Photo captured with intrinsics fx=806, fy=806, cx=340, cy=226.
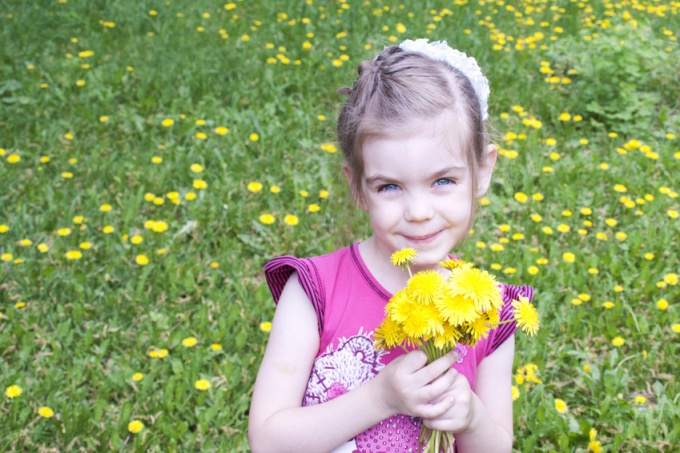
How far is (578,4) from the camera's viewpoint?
5621 millimetres

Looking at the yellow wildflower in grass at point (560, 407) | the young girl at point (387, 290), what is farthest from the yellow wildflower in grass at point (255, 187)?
the young girl at point (387, 290)

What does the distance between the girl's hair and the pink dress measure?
0.59 ft

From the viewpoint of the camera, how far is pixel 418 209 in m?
1.36

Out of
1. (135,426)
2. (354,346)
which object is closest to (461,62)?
(354,346)

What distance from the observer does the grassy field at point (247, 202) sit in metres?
2.50

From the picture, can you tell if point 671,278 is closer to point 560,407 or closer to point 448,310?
point 560,407

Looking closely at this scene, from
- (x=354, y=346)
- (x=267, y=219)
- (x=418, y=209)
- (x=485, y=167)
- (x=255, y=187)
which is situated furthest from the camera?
(x=255, y=187)

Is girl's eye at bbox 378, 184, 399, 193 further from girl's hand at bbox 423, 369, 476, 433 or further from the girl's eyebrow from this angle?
girl's hand at bbox 423, 369, 476, 433

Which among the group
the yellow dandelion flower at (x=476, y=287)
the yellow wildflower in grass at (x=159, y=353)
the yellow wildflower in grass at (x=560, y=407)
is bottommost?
the yellow wildflower in grass at (x=159, y=353)

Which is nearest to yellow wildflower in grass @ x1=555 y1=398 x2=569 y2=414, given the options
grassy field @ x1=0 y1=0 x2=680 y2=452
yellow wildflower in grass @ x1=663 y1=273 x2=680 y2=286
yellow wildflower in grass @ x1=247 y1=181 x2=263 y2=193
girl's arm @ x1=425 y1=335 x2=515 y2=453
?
grassy field @ x1=0 y1=0 x2=680 y2=452

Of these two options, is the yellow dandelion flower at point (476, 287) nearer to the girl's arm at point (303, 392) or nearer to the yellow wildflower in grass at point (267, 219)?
the girl's arm at point (303, 392)

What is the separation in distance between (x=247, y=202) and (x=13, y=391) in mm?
1350

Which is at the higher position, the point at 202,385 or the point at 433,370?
the point at 433,370

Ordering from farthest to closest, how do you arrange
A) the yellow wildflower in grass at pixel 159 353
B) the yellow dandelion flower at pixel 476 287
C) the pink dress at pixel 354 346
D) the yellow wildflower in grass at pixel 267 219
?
the yellow wildflower in grass at pixel 267 219, the yellow wildflower in grass at pixel 159 353, the pink dress at pixel 354 346, the yellow dandelion flower at pixel 476 287
